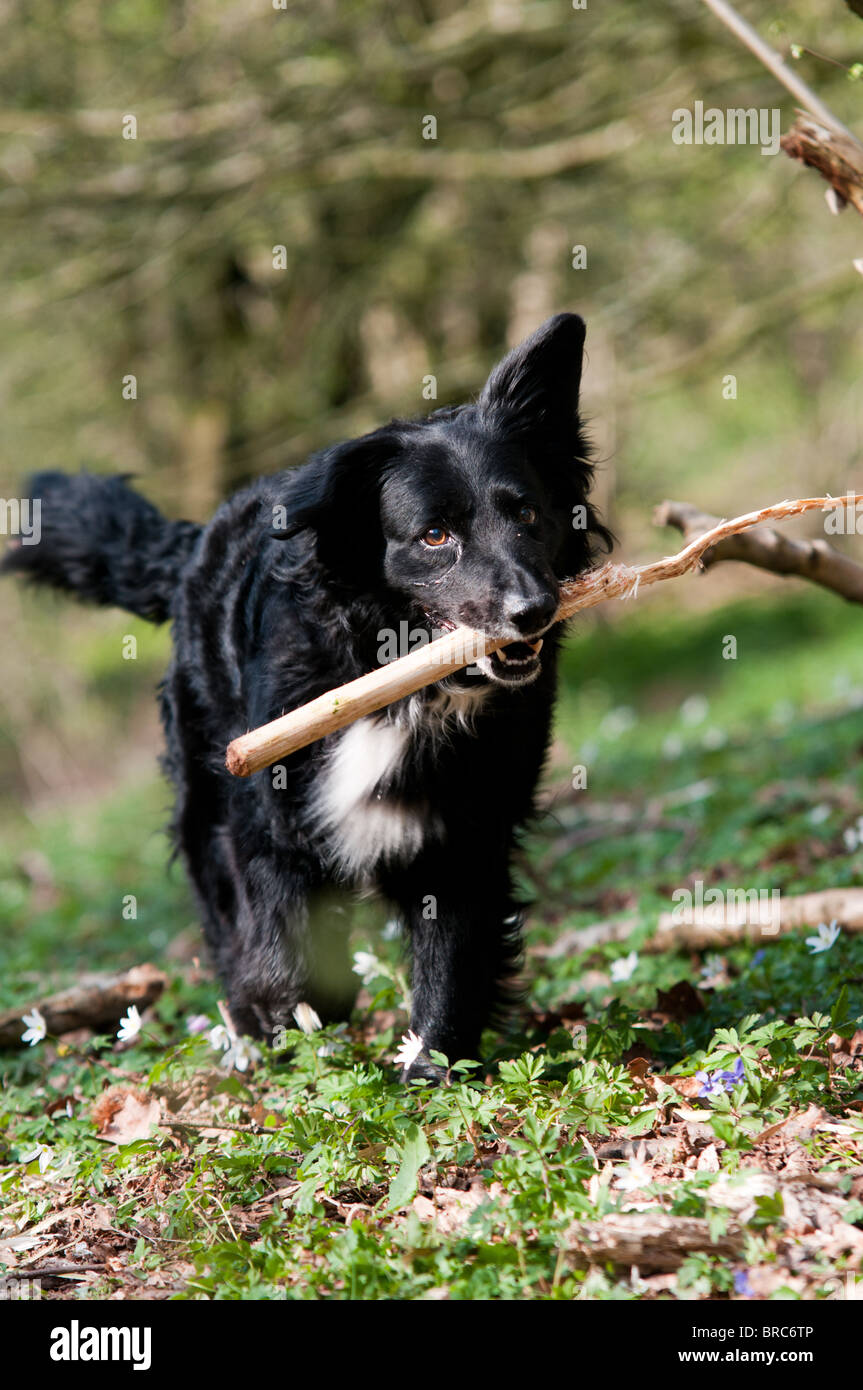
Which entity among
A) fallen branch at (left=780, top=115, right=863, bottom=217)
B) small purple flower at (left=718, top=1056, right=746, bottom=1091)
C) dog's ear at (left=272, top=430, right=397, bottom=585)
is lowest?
small purple flower at (left=718, top=1056, right=746, bottom=1091)

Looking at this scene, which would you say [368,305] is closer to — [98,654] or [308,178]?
[308,178]

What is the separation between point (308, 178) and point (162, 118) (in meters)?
1.36

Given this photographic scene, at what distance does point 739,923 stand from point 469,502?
84.0 inches

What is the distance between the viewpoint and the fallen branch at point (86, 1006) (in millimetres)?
4395

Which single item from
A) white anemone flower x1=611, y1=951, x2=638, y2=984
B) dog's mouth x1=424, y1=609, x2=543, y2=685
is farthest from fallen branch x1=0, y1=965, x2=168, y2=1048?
dog's mouth x1=424, y1=609, x2=543, y2=685

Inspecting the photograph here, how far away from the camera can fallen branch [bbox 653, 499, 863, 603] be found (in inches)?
162

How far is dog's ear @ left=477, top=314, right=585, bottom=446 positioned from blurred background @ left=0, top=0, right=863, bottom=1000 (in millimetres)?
299

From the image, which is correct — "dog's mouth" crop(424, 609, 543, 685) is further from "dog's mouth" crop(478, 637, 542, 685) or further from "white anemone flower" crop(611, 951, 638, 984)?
"white anemone flower" crop(611, 951, 638, 984)

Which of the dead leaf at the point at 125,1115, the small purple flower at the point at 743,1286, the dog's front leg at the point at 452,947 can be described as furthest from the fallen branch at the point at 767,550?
the dead leaf at the point at 125,1115

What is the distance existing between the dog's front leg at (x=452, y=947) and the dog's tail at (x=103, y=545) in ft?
5.66

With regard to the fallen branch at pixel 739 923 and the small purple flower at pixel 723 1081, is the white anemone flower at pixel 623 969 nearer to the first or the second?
the fallen branch at pixel 739 923

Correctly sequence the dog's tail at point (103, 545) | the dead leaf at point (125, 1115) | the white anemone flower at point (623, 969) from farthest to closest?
the dog's tail at point (103, 545)
the white anemone flower at point (623, 969)
the dead leaf at point (125, 1115)

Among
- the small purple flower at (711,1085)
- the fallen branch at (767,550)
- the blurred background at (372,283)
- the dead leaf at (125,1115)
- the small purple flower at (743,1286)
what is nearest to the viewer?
the small purple flower at (743,1286)

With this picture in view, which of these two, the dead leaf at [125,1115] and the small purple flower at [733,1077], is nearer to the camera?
the small purple flower at [733,1077]
